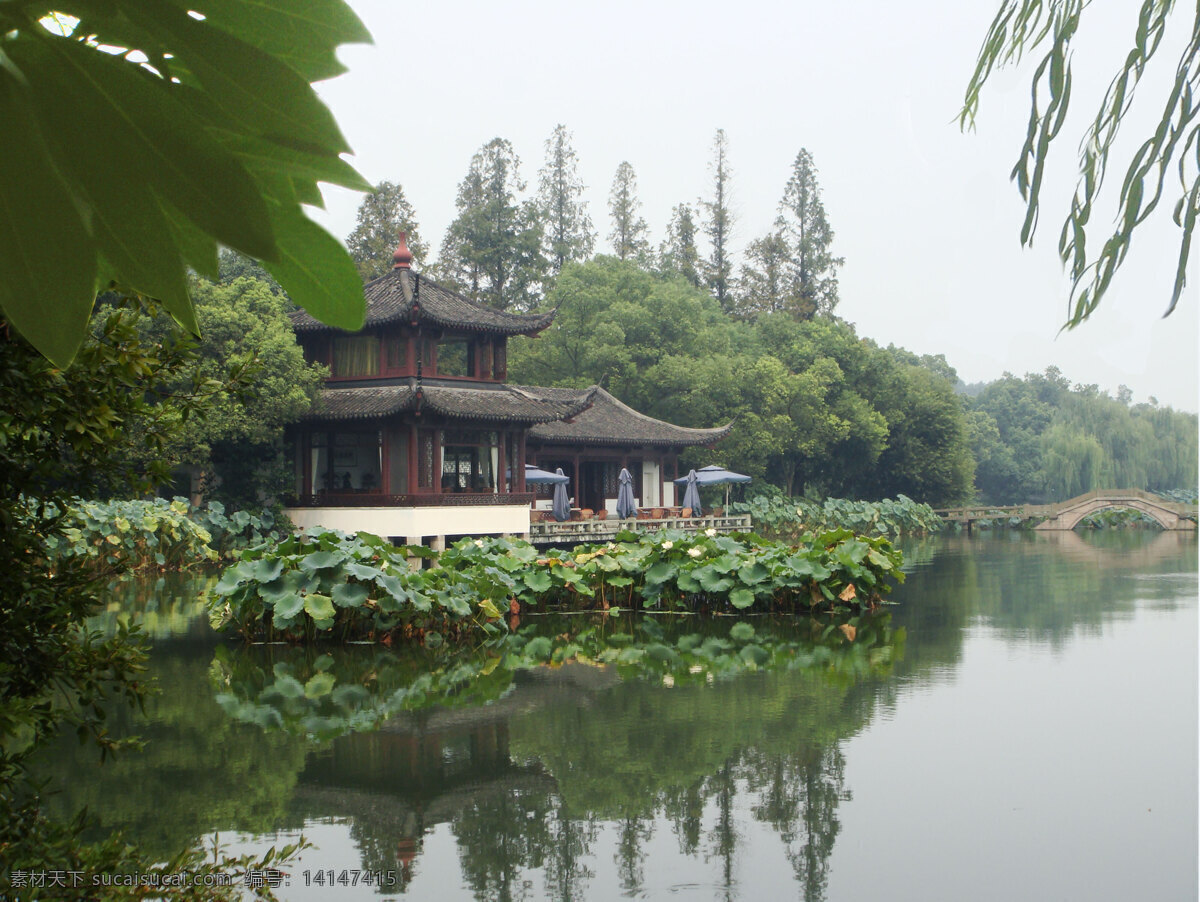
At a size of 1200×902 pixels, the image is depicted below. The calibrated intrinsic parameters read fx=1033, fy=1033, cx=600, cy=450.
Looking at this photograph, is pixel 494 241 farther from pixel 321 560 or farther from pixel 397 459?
pixel 321 560

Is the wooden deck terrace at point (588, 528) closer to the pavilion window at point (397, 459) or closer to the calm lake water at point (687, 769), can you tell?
the pavilion window at point (397, 459)

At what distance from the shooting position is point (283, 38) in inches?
14.6

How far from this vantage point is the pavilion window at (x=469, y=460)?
17536mm

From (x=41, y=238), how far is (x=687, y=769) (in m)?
4.80

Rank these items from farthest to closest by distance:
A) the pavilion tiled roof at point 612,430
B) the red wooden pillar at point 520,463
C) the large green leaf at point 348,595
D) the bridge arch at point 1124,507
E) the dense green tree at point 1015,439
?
the dense green tree at point 1015,439 < the bridge arch at point 1124,507 < the pavilion tiled roof at point 612,430 < the red wooden pillar at point 520,463 < the large green leaf at point 348,595

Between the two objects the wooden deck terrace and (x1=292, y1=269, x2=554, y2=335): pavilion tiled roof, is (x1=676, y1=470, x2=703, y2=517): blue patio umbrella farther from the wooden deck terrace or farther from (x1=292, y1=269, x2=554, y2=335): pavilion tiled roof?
(x1=292, y1=269, x2=554, y2=335): pavilion tiled roof

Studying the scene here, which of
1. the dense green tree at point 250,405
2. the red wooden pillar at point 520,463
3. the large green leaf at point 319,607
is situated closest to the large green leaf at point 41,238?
the large green leaf at point 319,607

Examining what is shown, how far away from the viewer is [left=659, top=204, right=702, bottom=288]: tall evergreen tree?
127 ft

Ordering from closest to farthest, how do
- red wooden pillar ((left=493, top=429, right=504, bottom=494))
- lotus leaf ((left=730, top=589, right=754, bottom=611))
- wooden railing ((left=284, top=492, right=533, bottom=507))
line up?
lotus leaf ((left=730, top=589, right=754, bottom=611)) < wooden railing ((left=284, top=492, right=533, bottom=507)) < red wooden pillar ((left=493, top=429, right=504, bottom=494))

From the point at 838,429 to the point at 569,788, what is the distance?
23527 millimetres

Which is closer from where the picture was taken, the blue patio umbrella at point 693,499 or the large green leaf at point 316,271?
the large green leaf at point 316,271

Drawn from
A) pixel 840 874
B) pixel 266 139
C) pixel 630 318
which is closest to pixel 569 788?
pixel 840 874

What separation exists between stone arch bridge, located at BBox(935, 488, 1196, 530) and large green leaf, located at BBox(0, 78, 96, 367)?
31452 millimetres

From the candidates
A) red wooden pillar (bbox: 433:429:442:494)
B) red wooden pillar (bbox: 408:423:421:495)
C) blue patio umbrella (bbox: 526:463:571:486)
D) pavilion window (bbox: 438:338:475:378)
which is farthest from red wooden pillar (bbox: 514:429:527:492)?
pavilion window (bbox: 438:338:475:378)
